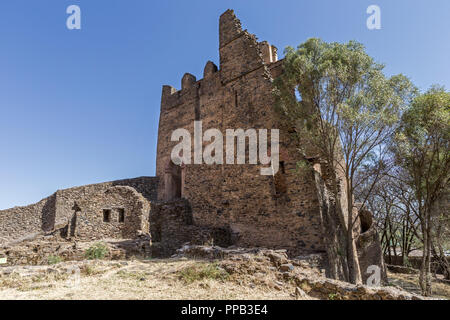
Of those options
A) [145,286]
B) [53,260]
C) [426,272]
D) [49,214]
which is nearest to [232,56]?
[53,260]

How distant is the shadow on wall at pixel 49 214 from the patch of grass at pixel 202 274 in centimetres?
1677

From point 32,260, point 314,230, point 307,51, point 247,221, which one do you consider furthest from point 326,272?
point 32,260

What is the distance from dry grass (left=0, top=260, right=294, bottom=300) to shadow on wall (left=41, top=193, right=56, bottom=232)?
14.7 metres

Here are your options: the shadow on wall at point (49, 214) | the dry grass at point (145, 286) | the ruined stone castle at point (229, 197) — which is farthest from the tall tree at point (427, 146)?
the shadow on wall at point (49, 214)

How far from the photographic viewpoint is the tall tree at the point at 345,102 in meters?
11.1

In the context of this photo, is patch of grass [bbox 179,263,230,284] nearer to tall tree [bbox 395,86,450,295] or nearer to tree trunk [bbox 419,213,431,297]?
tall tree [bbox 395,86,450,295]

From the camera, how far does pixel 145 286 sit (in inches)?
254

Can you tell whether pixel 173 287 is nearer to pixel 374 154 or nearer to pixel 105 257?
pixel 105 257

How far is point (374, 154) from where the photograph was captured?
496 inches

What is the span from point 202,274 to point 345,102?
334 inches

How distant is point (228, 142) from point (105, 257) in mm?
7675

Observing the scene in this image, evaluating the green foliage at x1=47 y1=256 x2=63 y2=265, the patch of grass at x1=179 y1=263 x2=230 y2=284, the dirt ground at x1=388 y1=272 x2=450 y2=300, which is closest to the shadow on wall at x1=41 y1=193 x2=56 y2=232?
the green foliage at x1=47 y1=256 x2=63 y2=265

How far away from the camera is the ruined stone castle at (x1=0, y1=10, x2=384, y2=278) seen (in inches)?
462

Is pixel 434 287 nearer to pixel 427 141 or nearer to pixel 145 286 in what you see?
pixel 427 141
